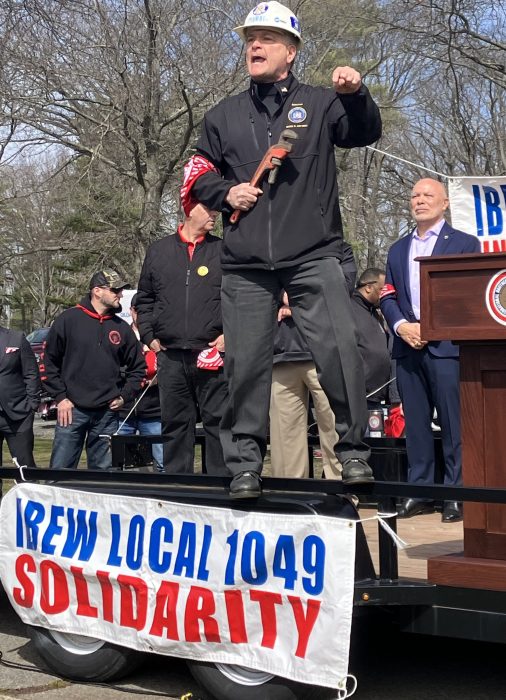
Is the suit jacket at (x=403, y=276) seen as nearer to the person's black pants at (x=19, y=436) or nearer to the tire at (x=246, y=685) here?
the tire at (x=246, y=685)

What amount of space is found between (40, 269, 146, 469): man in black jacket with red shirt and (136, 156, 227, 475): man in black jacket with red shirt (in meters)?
1.76

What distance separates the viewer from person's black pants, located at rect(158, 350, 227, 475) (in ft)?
19.4

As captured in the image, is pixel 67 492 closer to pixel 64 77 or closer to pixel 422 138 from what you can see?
pixel 64 77

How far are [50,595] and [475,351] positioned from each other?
2.16 metres

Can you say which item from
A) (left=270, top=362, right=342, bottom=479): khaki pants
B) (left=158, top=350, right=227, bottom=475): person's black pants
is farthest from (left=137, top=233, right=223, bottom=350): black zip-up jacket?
(left=270, top=362, right=342, bottom=479): khaki pants

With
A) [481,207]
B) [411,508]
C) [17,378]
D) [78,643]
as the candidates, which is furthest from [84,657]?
[17,378]

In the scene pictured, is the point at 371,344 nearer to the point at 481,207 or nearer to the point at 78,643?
the point at 481,207

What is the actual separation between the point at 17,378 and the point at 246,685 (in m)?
4.51

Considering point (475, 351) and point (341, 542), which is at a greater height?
point (475, 351)

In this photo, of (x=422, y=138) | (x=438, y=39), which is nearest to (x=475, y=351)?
(x=438, y=39)

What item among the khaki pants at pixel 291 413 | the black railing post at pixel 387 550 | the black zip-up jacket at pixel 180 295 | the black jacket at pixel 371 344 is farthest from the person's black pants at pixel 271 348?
the black jacket at pixel 371 344

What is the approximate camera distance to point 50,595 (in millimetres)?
4840

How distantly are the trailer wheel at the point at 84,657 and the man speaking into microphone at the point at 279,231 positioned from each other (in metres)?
0.96

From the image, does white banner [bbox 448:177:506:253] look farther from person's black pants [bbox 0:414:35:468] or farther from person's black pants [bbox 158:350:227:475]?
person's black pants [bbox 0:414:35:468]
